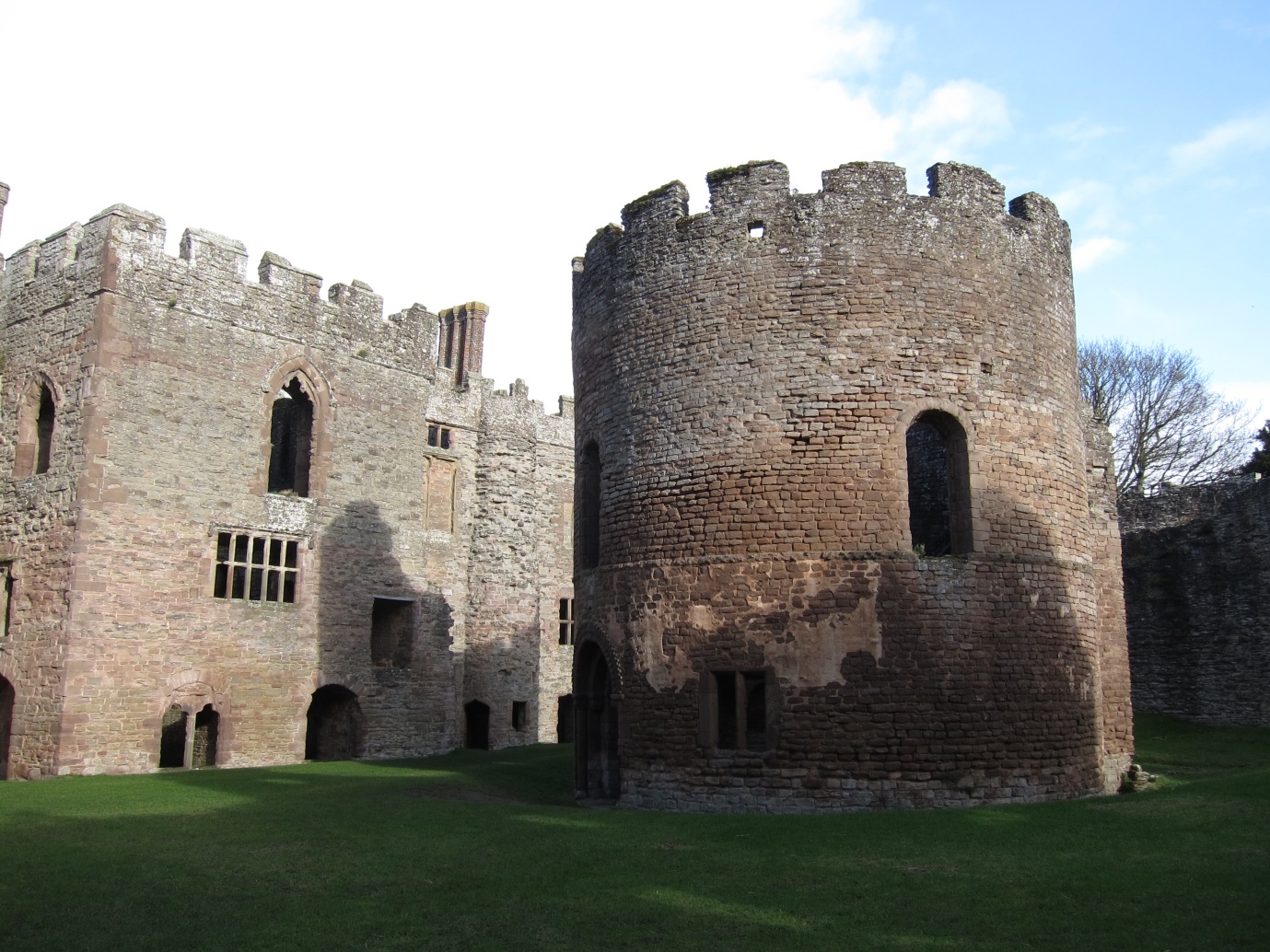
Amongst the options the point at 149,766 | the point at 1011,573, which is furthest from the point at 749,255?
the point at 149,766

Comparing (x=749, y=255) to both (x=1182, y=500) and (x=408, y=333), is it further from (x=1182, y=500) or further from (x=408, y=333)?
(x=1182, y=500)

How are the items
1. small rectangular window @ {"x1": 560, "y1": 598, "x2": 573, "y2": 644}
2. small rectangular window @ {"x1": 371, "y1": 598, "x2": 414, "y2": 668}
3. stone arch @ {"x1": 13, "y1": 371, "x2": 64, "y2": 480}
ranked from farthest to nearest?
small rectangular window @ {"x1": 560, "y1": 598, "x2": 573, "y2": 644} → small rectangular window @ {"x1": 371, "y1": 598, "x2": 414, "y2": 668} → stone arch @ {"x1": 13, "y1": 371, "x2": 64, "y2": 480}

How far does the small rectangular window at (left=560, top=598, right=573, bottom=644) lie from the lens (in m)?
31.3

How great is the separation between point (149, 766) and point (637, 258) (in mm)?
13153

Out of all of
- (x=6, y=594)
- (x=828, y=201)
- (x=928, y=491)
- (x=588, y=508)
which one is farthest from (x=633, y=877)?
(x=6, y=594)

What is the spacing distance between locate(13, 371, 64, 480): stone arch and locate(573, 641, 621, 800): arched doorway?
1231 cm

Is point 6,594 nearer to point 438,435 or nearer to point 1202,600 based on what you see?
point 438,435

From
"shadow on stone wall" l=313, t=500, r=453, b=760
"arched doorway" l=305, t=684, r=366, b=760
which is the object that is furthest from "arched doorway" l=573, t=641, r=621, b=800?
"arched doorway" l=305, t=684, r=366, b=760

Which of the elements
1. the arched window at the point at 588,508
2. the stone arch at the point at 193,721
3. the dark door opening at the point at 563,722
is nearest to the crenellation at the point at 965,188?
the arched window at the point at 588,508

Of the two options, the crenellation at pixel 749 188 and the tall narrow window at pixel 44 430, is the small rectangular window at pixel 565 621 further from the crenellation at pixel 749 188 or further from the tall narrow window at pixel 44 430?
the crenellation at pixel 749 188

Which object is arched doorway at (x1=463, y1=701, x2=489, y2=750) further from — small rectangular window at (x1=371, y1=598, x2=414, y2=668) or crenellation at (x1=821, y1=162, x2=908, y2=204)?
crenellation at (x1=821, y1=162, x2=908, y2=204)

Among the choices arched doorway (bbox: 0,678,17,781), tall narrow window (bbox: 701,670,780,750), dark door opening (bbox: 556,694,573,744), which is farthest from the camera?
dark door opening (bbox: 556,694,573,744)

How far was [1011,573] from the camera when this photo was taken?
529 inches

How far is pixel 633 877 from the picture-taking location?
9.41 metres
